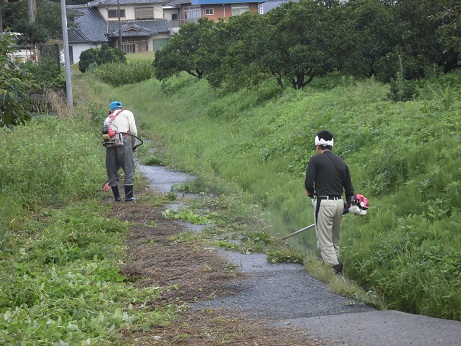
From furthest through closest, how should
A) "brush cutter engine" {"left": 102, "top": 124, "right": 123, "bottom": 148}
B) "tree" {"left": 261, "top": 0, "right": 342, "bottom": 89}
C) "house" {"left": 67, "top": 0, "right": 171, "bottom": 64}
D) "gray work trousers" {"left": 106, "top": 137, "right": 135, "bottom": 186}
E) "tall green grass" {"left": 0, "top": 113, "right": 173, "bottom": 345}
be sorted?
"house" {"left": 67, "top": 0, "right": 171, "bottom": 64}
"tree" {"left": 261, "top": 0, "right": 342, "bottom": 89}
"gray work trousers" {"left": 106, "top": 137, "right": 135, "bottom": 186}
"brush cutter engine" {"left": 102, "top": 124, "right": 123, "bottom": 148}
"tall green grass" {"left": 0, "top": 113, "right": 173, "bottom": 345}

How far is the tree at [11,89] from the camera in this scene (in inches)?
452

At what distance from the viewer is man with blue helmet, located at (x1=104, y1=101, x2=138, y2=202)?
13844 mm

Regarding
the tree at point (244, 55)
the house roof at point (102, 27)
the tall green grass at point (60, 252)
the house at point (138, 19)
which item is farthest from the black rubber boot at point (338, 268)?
the house roof at point (102, 27)

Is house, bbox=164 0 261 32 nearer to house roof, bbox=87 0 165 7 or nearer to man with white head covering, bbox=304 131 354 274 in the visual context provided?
house roof, bbox=87 0 165 7

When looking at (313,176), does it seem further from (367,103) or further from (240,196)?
(367,103)

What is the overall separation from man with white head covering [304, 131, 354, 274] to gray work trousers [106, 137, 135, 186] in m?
5.24

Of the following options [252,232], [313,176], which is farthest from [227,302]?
[252,232]

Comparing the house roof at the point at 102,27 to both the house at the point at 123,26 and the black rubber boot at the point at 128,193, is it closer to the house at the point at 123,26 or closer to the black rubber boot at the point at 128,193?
the house at the point at 123,26

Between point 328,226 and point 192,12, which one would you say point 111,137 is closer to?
point 328,226

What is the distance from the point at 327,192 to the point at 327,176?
0.20 meters

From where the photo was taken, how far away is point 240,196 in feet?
47.0

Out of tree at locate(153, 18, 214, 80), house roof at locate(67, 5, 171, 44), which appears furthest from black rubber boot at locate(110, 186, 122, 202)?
house roof at locate(67, 5, 171, 44)

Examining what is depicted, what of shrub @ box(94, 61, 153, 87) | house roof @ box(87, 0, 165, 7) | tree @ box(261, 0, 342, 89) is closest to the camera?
tree @ box(261, 0, 342, 89)

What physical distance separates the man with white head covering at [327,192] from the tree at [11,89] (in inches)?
185
